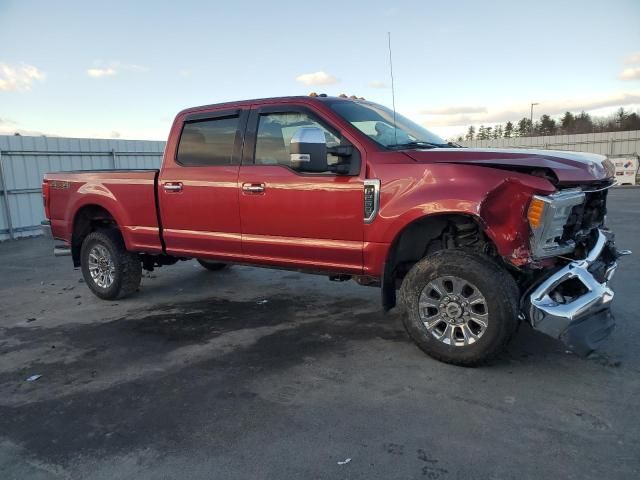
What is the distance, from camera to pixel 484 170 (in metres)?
3.56

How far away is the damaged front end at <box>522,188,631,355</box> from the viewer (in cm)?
337

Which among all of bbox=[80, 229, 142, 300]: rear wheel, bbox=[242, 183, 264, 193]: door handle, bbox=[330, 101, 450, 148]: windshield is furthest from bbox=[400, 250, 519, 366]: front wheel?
bbox=[80, 229, 142, 300]: rear wheel

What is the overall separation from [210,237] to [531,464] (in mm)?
3563

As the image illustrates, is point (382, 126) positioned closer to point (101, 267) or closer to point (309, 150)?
point (309, 150)

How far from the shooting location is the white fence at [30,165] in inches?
476

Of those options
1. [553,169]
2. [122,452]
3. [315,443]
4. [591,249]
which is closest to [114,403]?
[122,452]

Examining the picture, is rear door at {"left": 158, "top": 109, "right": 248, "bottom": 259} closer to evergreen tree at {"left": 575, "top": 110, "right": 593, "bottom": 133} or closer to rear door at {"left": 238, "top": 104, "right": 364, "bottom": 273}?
rear door at {"left": 238, "top": 104, "right": 364, "bottom": 273}

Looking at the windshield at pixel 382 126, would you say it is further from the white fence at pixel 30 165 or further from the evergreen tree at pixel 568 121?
the evergreen tree at pixel 568 121

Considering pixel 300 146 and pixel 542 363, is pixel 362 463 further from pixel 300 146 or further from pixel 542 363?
pixel 300 146

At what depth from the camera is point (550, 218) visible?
3369mm

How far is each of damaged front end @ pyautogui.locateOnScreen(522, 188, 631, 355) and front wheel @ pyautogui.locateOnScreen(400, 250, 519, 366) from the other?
0.20 metres

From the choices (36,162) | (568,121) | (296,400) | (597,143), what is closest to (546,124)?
(568,121)

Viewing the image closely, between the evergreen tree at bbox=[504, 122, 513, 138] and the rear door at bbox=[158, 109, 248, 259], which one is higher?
the evergreen tree at bbox=[504, 122, 513, 138]

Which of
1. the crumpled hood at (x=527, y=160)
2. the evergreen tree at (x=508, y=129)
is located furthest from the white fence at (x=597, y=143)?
the evergreen tree at (x=508, y=129)
